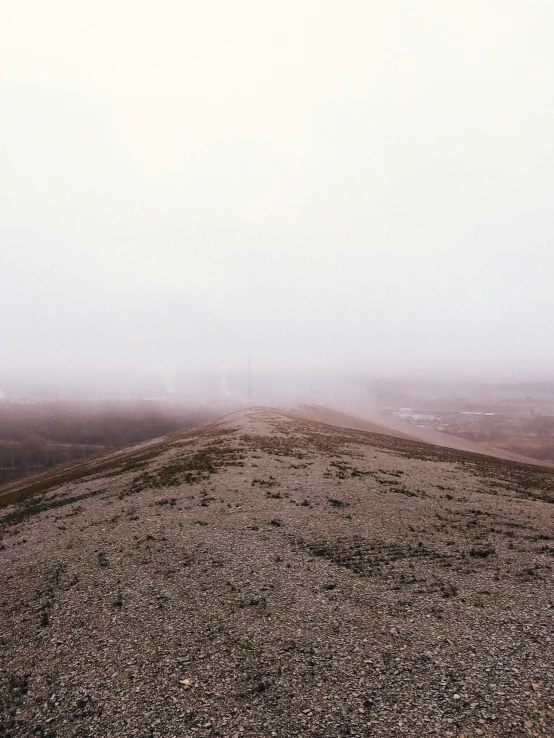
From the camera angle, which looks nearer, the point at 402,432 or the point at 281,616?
the point at 281,616

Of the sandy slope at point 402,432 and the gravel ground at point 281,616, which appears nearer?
the gravel ground at point 281,616

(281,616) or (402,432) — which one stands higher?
(281,616)

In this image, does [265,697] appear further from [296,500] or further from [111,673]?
[296,500]

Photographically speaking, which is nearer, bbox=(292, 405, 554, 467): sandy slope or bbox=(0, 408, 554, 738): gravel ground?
bbox=(0, 408, 554, 738): gravel ground

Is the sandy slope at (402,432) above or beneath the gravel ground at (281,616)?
beneath

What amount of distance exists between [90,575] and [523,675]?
23852 mm

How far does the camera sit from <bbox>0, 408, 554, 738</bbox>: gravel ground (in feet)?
40.7

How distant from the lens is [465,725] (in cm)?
1138

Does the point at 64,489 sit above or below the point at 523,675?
below

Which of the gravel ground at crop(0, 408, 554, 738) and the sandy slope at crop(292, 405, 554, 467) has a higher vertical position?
the gravel ground at crop(0, 408, 554, 738)

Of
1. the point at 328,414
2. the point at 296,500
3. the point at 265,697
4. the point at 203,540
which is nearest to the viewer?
the point at 265,697

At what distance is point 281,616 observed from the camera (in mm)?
17609

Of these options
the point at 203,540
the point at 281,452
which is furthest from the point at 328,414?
the point at 203,540

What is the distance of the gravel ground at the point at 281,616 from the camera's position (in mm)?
12414
